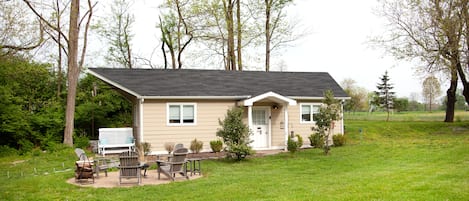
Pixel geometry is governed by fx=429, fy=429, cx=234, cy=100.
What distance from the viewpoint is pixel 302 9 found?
98.9 feet

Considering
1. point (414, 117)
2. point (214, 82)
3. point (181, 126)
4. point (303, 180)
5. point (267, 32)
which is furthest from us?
point (414, 117)

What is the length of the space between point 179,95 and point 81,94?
21.7 ft

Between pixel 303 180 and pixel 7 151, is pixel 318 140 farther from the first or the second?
pixel 7 151

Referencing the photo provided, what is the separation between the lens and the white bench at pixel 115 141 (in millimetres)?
16750

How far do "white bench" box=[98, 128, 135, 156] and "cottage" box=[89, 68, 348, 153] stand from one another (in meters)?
0.44

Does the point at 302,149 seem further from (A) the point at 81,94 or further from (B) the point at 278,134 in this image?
(A) the point at 81,94

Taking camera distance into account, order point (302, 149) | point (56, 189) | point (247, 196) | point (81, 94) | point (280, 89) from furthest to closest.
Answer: point (81, 94) < point (280, 89) < point (302, 149) < point (56, 189) < point (247, 196)

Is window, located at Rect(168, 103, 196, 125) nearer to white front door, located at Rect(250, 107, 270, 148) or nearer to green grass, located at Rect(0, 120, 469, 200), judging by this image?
white front door, located at Rect(250, 107, 270, 148)

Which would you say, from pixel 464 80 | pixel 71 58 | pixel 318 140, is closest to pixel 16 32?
pixel 71 58

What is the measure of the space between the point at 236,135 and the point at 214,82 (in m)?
5.10

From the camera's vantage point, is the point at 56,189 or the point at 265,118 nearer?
the point at 56,189

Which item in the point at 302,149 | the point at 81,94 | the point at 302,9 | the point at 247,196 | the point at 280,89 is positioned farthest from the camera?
the point at 302,9

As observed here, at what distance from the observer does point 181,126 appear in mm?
17328

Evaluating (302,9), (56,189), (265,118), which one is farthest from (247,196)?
(302,9)
